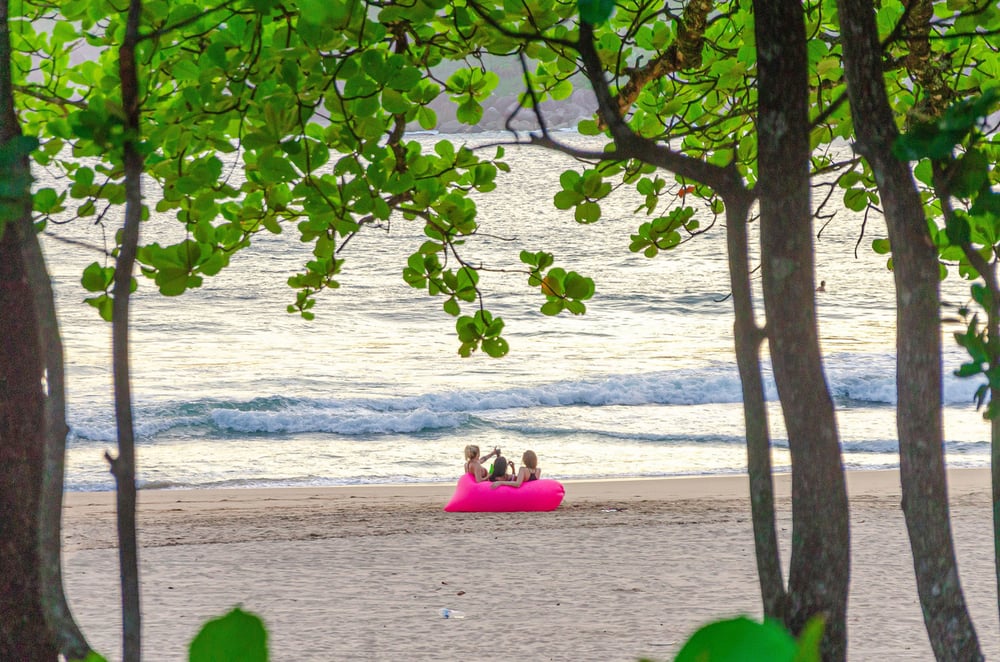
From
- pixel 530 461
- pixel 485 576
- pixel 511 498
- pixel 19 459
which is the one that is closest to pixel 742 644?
pixel 19 459

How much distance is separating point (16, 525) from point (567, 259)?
38.5 metres

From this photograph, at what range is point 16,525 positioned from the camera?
3.55 m

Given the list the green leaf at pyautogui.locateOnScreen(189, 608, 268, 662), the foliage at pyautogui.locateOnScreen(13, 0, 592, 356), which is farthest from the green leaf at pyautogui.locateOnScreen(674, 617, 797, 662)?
the foliage at pyautogui.locateOnScreen(13, 0, 592, 356)

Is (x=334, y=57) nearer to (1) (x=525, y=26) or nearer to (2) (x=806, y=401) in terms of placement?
(1) (x=525, y=26)

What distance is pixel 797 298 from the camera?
2.65 meters

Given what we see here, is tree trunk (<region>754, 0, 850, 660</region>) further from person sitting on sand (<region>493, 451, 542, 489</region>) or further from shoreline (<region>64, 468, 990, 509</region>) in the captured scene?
shoreline (<region>64, 468, 990, 509</region>)

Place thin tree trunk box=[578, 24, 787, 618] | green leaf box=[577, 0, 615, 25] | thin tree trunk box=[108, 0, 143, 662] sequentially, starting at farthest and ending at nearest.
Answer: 1. thin tree trunk box=[578, 24, 787, 618]
2. thin tree trunk box=[108, 0, 143, 662]
3. green leaf box=[577, 0, 615, 25]

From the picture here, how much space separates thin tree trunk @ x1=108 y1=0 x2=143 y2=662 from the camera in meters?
1.79

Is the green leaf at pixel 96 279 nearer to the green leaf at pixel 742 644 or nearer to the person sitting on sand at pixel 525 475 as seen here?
the green leaf at pixel 742 644

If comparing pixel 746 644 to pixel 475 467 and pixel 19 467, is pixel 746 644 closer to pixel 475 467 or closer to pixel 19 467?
pixel 19 467

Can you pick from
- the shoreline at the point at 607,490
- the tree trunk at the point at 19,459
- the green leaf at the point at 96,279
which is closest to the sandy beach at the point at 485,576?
the shoreline at the point at 607,490

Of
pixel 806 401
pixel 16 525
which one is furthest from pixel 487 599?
pixel 806 401

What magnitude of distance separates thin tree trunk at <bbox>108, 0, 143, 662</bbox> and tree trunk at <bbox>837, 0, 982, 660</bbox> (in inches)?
61.5

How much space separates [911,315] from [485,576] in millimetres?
6000
